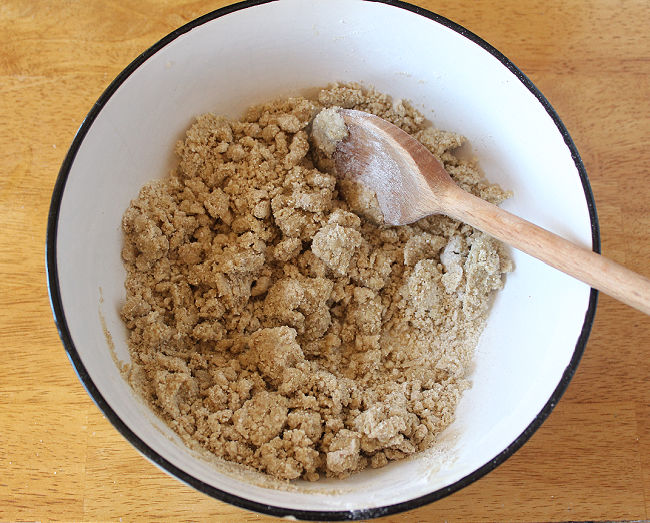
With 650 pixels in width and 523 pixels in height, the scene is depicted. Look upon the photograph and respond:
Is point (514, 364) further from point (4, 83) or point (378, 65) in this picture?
point (4, 83)

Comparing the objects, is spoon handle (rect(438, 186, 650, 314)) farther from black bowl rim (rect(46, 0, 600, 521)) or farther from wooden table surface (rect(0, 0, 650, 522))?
wooden table surface (rect(0, 0, 650, 522))

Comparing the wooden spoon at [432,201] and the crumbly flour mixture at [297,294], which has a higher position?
the wooden spoon at [432,201]

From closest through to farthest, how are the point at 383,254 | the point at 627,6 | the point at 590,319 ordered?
1. the point at 590,319
2. the point at 383,254
3. the point at 627,6

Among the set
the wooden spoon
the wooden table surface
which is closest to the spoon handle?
the wooden spoon

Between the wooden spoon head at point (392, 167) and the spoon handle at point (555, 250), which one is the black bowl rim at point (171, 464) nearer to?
the spoon handle at point (555, 250)

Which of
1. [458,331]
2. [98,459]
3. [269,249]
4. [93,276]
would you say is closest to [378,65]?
[269,249]

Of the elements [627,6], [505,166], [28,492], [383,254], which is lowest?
[28,492]

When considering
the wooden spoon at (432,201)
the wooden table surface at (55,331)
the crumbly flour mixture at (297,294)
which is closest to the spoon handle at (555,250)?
the wooden spoon at (432,201)
